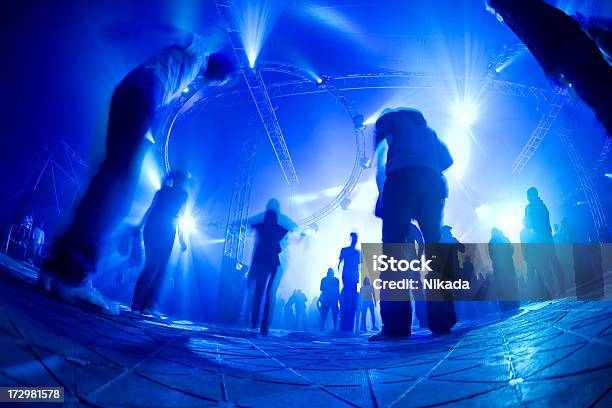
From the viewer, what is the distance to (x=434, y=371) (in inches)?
47.3

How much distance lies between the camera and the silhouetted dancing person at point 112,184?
6.09 feet

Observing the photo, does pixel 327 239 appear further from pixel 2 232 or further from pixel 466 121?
pixel 2 232

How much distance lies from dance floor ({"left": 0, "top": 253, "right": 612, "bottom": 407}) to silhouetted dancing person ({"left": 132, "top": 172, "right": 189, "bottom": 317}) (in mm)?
1983

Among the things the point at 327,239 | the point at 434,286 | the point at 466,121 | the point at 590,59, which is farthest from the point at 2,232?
the point at 466,121

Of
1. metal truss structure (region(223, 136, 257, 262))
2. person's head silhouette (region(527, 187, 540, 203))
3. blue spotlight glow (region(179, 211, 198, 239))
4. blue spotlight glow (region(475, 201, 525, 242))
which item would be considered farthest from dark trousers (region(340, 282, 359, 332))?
blue spotlight glow (region(475, 201, 525, 242))

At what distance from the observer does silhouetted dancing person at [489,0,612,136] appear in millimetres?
2074

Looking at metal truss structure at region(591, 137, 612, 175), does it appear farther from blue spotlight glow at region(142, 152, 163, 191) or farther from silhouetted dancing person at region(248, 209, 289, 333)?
blue spotlight glow at region(142, 152, 163, 191)

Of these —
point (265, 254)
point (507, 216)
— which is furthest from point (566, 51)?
point (507, 216)

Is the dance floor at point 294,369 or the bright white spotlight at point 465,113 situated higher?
the bright white spotlight at point 465,113

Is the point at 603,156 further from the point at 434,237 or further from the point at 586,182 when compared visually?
the point at 434,237

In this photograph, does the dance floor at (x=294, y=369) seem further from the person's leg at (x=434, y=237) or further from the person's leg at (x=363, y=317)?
the person's leg at (x=363, y=317)

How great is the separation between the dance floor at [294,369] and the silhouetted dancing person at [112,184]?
0.26 m

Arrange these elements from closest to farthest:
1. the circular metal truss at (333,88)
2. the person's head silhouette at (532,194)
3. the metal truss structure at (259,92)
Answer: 1. the person's head silhouette at (532,194)
2. the metal truss structure at (259,92)
3. the circular metal truss at (333,88)

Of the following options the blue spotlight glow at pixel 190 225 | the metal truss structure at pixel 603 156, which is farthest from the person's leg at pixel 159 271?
the metal truss structure at pixel 603 156
